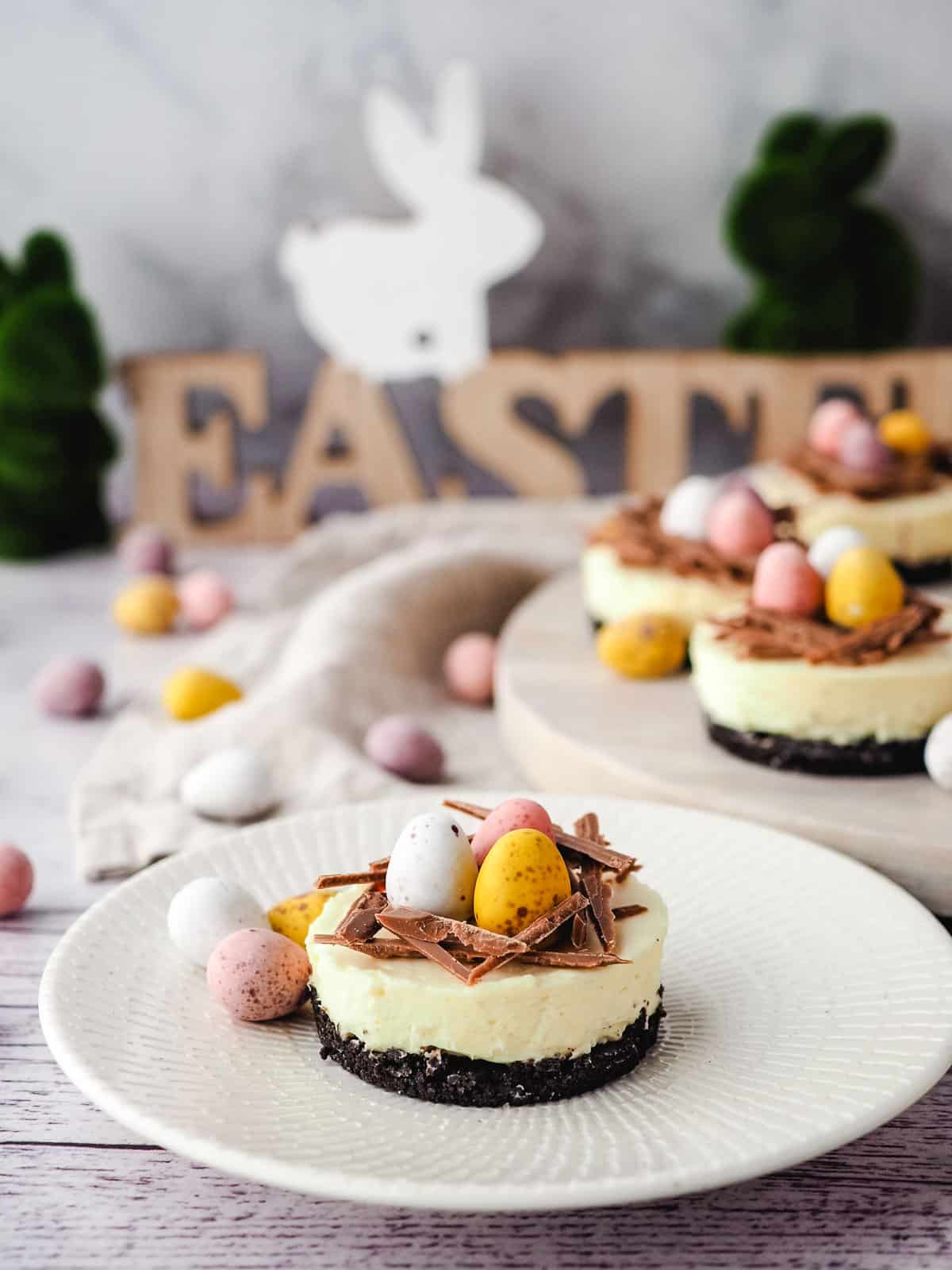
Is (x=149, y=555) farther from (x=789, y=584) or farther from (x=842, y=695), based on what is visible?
(x=842, y=695)

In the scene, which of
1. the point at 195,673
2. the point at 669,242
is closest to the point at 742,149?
the point at 669,242

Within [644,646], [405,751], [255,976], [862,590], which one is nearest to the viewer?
[255,976]

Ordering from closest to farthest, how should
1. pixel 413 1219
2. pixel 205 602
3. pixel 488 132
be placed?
pixel 413 1219 → pixel 205 602 → pixel 488 132

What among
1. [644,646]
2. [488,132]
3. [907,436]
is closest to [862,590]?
[644,646]

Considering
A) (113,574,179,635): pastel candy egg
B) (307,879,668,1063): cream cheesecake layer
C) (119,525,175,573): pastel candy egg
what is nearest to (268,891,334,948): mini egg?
(307,879,668,1063): cream cheesecake layer

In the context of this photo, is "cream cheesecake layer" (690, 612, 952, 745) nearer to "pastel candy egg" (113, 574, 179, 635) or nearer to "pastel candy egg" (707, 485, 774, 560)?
"pastel candy egg" (707, 485, 774, 560)

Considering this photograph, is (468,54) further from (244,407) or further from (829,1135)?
(829,1135)

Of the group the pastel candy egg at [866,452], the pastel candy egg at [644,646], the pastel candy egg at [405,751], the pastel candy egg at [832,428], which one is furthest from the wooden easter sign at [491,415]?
the pastel candy egg at [405,751]
